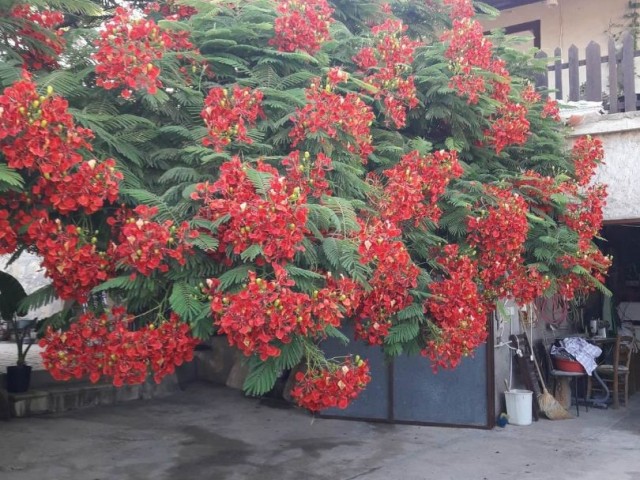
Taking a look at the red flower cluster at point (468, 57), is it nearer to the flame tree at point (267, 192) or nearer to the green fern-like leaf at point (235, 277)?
the flame tree at point (267, 192)

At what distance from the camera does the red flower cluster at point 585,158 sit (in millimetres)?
6484

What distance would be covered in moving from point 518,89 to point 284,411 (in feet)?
19.3

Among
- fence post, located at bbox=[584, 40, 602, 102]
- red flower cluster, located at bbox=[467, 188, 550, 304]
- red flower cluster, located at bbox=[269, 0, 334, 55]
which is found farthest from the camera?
fence post, located at bbox=[584, 40, 602, 102]

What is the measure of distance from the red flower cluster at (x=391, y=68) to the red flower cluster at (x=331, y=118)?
0.75 m

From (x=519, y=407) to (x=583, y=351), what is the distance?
147 cm

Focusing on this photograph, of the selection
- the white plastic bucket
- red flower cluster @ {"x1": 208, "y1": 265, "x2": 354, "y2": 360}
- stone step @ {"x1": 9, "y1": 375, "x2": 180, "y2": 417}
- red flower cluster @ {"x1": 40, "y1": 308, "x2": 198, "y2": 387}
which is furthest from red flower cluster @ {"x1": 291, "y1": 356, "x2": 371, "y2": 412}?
stone step @ {"x1": 9, "y1": 375, "x2": 180, "y2": 417}

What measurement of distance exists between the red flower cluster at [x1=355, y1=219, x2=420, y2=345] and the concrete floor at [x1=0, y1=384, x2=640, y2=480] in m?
3.11

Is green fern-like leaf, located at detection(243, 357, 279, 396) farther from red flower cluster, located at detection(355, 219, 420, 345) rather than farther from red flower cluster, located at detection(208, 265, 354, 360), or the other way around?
red flower cluster, located at detection(355, 219, 420, 345)

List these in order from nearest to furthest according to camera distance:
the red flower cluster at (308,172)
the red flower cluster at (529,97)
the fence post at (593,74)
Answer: the red flower cluster at (308,172), the red flower cluster at (529,97), the fence post at (593,74)

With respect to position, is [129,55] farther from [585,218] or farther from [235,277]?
[585,218]

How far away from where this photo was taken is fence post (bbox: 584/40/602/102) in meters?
8.14

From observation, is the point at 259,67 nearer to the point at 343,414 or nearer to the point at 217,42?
the point at 217,42

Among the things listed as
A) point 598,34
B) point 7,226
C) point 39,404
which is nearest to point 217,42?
point 7,226

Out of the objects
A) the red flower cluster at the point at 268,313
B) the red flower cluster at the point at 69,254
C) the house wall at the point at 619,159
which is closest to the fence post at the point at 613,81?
the house wall at the point at 619,159
